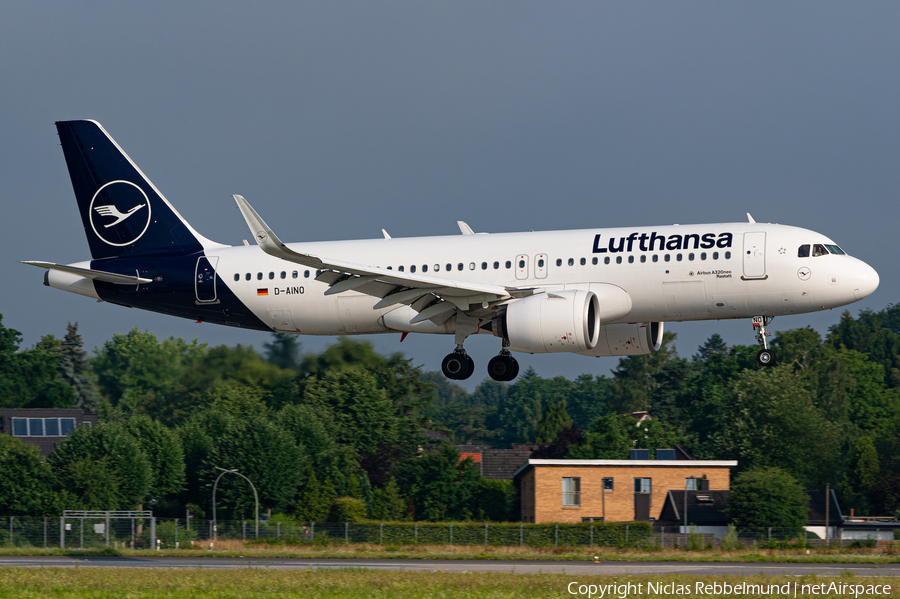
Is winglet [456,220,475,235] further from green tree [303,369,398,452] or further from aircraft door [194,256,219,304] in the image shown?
green tree [303,369,398,452]

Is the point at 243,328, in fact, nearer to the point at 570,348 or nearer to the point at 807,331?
the point at 570,348

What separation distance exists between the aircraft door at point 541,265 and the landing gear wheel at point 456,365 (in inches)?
148

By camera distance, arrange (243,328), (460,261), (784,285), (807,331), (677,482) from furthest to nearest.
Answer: (807,331) → (677,482) → (243,328) → (460,261) → (784,285)

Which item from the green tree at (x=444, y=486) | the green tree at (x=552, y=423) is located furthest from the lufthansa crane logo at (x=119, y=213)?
the green tree at (x=552, y=423)

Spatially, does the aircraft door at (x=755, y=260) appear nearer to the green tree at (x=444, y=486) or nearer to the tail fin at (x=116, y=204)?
the tail fin at (x=116, y=204)

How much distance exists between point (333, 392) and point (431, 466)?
33.5ft

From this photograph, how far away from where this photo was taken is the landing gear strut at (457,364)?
3538 centimetres

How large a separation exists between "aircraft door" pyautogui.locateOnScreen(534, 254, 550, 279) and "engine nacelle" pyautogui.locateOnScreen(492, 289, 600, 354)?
1.13 m

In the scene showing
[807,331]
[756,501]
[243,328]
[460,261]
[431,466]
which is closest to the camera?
[460,261]

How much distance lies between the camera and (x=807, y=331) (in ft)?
429

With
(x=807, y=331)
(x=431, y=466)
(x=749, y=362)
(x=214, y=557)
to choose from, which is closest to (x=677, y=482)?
(x=431, y=466)

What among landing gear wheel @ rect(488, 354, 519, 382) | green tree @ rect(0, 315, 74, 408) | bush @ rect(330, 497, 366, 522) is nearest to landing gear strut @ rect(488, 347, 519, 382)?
landing gear wheel @ rect(488, 354, 519, 382)

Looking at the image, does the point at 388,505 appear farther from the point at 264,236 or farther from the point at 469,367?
the point at 264,236

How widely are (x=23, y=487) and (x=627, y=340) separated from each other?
43991mm
